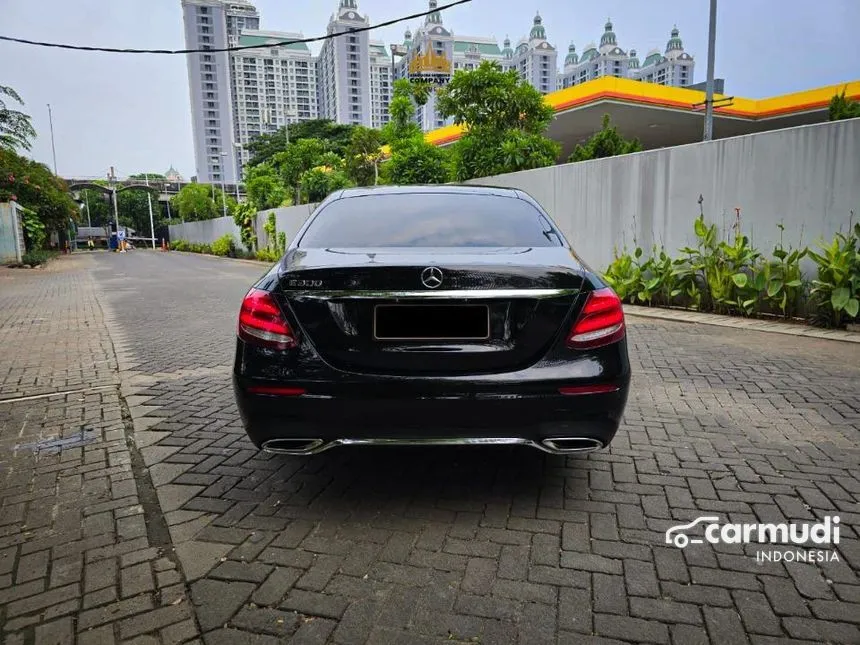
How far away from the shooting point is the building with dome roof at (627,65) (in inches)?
2746

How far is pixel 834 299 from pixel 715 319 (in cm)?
146

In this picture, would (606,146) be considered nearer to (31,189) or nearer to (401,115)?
(401,115)

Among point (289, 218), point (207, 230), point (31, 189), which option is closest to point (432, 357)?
point (289, 218)

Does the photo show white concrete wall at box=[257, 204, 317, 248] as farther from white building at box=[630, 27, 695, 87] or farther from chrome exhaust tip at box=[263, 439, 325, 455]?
white building at box=[630, 27, 695, 87]

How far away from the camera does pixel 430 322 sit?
251 centimetres

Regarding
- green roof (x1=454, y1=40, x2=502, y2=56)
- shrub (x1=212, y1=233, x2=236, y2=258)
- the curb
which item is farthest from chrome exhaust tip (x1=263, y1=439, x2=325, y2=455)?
green roof (x1=454, y1=40, x2=502, y2=56)

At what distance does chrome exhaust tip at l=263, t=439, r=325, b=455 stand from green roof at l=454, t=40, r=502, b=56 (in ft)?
459

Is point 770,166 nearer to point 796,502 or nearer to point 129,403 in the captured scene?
point 796,502

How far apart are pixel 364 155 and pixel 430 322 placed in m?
26.2

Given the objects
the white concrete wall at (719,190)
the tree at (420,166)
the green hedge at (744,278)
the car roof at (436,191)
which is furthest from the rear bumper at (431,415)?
the tree at (420,166)

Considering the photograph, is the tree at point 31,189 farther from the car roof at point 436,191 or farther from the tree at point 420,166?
the car roof at point 436,191

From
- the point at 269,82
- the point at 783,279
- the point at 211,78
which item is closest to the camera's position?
the point at 783,279

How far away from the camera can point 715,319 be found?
8016mm

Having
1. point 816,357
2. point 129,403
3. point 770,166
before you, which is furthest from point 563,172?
point 129,403
